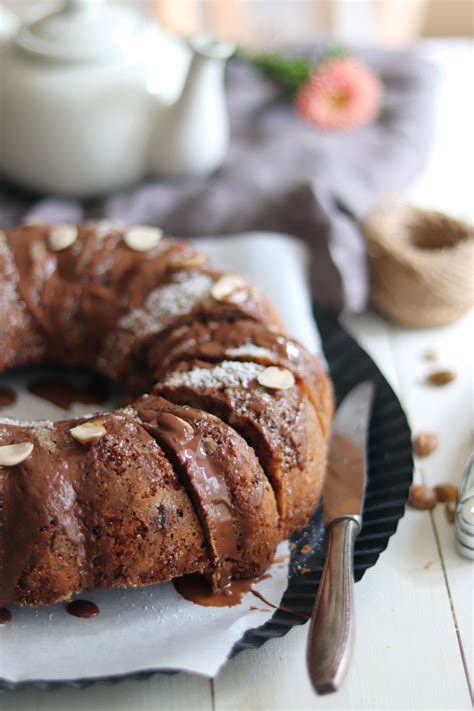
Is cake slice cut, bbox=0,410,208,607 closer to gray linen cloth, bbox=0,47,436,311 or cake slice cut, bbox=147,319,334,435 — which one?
cake slice cut, bbox=147,319,334,435

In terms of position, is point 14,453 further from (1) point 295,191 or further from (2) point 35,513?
(1) point 295,191

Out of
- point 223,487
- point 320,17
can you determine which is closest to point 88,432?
point 223,487

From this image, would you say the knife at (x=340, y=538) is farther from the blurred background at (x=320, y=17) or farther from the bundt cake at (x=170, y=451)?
the blurred background at (x=320, y=17)

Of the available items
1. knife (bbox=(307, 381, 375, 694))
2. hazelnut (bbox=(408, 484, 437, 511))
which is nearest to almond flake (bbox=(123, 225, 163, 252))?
knife (bbox=(307, 381, 375, 694))

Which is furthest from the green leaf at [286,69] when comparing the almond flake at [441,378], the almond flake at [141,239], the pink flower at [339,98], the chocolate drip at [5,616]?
the chocolate drip at [5,616]

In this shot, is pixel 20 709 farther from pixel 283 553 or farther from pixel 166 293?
pixel 166 293

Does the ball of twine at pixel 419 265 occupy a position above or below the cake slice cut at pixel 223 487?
above

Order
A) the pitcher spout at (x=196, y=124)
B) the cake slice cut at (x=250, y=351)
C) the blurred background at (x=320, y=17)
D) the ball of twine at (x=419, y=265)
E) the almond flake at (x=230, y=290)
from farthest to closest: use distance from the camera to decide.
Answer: the blurred background at (x=320, y=17), the pitcher spout at (x=196, y=124), the ball of twine at (x=419, y=265), the almond flake at (x=230, y=290), the cake slice cut at (x=250, y=351)
